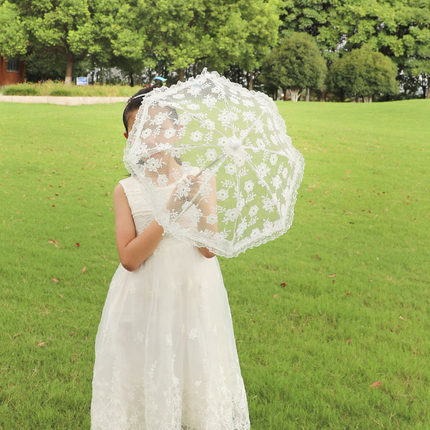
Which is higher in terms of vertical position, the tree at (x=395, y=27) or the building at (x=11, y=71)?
the tree at (x=395, y=27)

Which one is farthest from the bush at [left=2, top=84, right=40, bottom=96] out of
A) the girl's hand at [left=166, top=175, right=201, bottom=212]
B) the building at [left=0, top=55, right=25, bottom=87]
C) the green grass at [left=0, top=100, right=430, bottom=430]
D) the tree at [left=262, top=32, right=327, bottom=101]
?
the girl's hand at [left=166, top=175, right=201, bottom=212]

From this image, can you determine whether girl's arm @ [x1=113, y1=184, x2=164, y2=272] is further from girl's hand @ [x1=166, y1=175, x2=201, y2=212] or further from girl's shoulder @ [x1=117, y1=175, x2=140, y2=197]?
girl's hand @ [x1=166, y1=175, x2=201, y2=212]

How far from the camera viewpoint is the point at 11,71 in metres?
45.7

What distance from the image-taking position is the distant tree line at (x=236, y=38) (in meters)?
36.9

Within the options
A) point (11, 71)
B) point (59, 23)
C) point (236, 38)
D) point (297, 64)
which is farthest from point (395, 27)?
point (11, 71)

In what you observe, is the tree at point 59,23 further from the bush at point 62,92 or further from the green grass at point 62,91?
the bush at point 62,92

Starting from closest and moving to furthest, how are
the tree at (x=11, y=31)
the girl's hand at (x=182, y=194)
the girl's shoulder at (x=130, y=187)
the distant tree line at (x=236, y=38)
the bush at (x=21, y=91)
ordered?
the girl's hand at (x=182, y=194) → the girl's shoulder at (x=130, y=187) → the bush at (x=21, y=91) → the tree at (x=11, y=31) → the distant tree line at (x=236, y=38)

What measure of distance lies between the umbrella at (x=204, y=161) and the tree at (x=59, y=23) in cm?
3746

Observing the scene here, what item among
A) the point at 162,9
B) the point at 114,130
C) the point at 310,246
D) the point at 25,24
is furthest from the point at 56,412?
the point at 25,24

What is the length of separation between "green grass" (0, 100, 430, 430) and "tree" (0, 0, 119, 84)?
2648cm

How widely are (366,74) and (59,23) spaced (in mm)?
24698

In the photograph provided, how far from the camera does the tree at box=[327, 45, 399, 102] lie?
40875 millimetres

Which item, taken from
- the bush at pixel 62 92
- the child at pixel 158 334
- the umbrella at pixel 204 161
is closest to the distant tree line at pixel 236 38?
the bush at pixel 62 92

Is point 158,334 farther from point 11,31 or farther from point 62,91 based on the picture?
point 11,31
